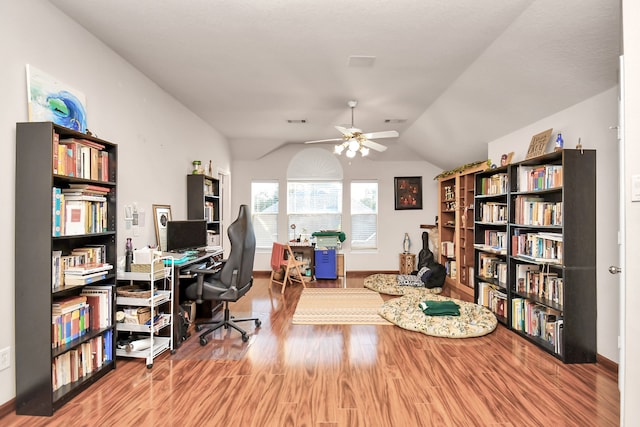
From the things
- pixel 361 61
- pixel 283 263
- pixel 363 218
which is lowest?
pixel 283 263

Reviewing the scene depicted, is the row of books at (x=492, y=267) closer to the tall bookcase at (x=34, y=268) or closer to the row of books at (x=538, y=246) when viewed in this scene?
the row of books at (x=538, y=246)

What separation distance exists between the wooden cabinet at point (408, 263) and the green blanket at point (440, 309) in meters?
2.99

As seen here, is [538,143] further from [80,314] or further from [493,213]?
[80,314]

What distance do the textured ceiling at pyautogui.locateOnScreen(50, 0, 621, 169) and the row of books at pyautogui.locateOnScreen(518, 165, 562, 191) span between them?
2.19 feet

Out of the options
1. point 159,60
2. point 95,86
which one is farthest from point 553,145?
point 95,86

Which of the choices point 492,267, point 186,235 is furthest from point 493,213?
point 186,235

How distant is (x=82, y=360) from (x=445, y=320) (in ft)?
11.4

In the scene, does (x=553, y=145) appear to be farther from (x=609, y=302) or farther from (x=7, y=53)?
(x=7, y=53)

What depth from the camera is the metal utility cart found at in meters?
2.87

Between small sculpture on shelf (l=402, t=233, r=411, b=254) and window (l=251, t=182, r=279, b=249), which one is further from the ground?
window (l=251, t=182, r=279, b=249)

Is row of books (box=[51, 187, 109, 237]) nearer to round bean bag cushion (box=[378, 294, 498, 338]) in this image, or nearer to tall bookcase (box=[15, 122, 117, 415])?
tall bookcase (box=[15, 122, 117, 415])

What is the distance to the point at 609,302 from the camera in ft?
9.37

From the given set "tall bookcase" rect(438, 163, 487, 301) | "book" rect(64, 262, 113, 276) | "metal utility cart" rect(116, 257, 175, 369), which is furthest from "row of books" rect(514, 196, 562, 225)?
"book" rect(64, 262, 113, 276)

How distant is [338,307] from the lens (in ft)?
15.3
